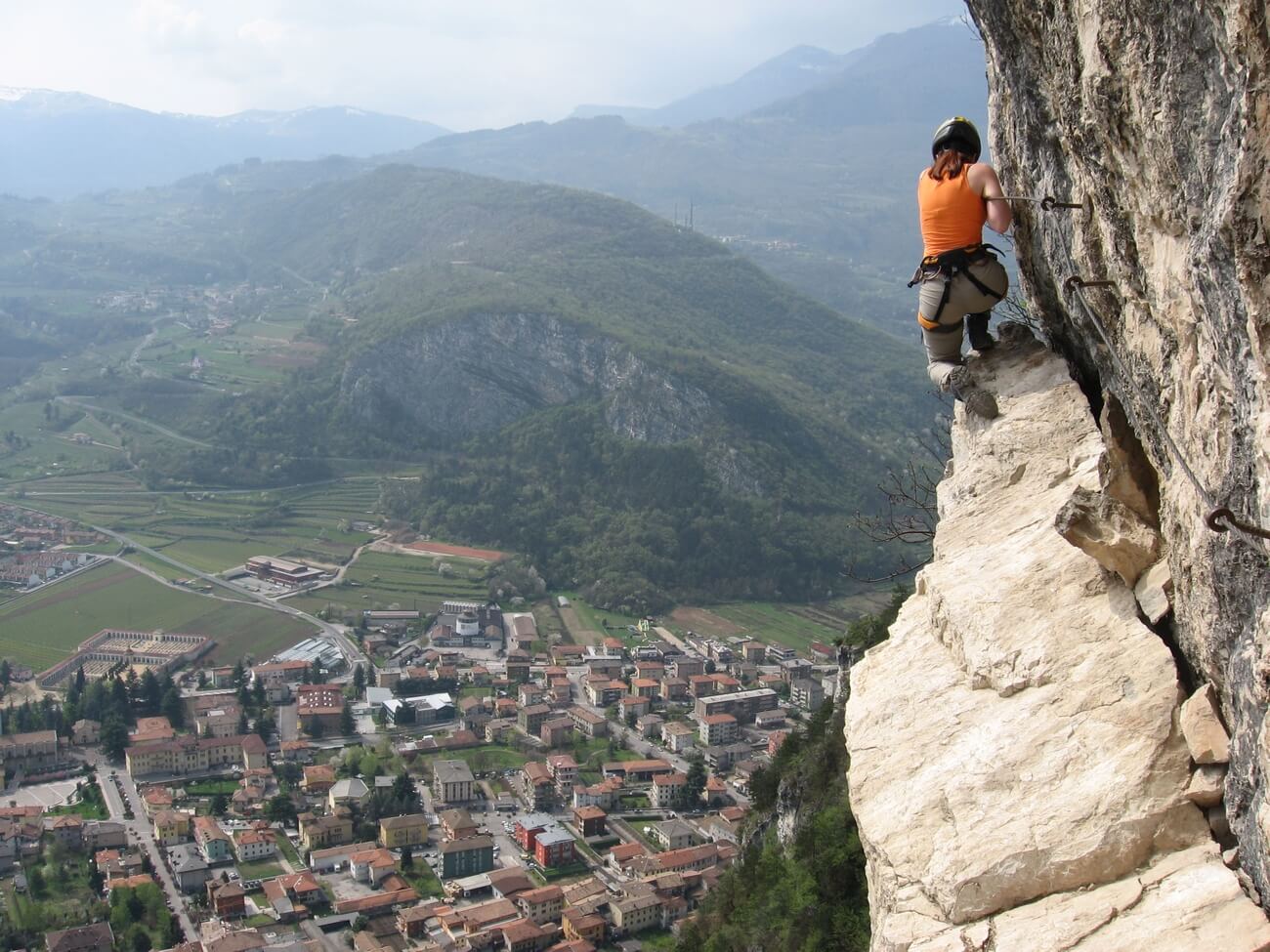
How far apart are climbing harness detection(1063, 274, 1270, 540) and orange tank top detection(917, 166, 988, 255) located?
3.68 feet

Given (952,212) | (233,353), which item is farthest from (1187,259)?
(233,353)

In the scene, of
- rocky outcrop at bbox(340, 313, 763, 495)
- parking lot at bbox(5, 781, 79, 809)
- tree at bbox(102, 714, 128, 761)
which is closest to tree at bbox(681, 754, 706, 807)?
tree at bbox(102, 714, 128, 761)

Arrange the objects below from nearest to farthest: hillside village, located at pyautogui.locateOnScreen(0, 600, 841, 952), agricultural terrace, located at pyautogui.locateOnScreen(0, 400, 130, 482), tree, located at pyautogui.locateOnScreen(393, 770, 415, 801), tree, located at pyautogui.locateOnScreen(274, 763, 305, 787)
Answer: hillside village, located at pyautogui.locateOnScreen(0, 600, 841, 952)
tree, located at pyautogui.locateOnScreen(393, 770, 415, 801)
tree, located at pyautogui.locateOnScreen(274, 763, 305, 787)
agricultural terrace, located at pyautogui.locateOnScreen(0, 400, 130, 482)

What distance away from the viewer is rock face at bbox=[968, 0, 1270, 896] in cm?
354

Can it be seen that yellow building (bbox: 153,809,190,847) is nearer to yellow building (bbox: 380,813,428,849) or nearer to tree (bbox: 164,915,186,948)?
tree (bbox: 164,915,186,948)

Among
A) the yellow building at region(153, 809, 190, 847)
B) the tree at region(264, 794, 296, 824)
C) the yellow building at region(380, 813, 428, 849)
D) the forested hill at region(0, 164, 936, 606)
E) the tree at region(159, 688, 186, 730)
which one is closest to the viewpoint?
the yellow building at region(153, 809, 190, 847)

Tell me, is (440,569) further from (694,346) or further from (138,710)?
(694,346)

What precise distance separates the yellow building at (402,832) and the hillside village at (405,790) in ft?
0.22

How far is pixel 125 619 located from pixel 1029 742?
54.2m

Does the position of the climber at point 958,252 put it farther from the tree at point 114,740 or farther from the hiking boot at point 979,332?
the tree at point 114,740

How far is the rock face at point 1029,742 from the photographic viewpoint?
171 inches

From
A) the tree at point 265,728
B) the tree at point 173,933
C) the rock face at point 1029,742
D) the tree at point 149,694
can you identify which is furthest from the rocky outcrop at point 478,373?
the rock face at point 1029,742

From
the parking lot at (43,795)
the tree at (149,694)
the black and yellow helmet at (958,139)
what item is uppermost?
the black and yellow helmet at (958,139)

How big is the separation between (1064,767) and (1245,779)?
93 centimetres
